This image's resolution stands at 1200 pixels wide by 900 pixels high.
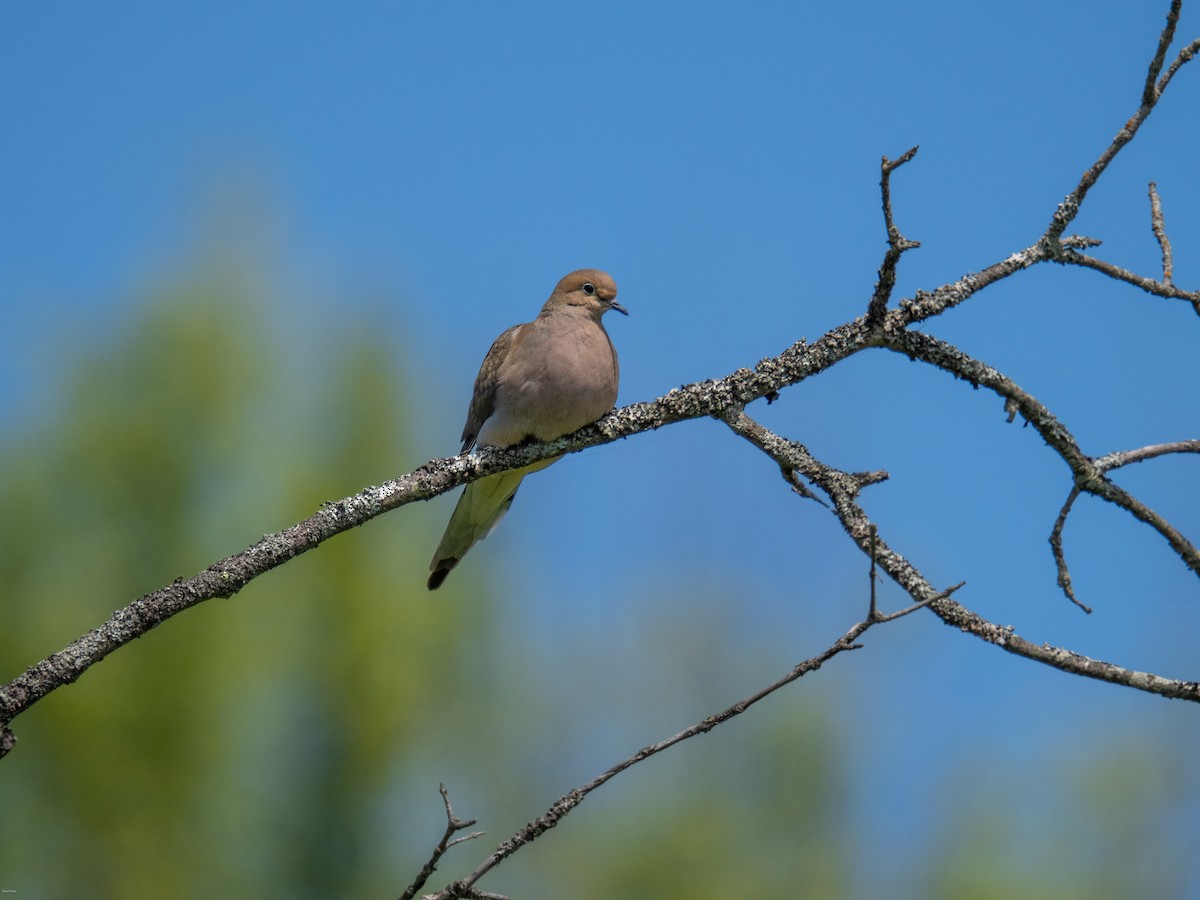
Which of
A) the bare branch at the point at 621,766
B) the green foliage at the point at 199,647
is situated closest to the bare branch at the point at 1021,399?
the bare branch at the point at 621,766

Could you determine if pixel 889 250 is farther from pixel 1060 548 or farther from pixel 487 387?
pixel 487 387

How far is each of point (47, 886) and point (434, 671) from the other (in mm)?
4624

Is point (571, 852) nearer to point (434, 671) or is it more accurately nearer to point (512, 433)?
point (434, 671)

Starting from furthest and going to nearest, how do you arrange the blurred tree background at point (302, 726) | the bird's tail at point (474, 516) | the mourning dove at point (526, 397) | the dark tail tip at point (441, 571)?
the blurred tree background at point (302, 726) < the dark tail tip at point (441, 571) < the bird's tail at point (474, 516) < the mourning dove at point (526, 397)

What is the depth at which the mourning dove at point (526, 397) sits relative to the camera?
4551 millimetres

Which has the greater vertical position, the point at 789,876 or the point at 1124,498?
the point at 789,876

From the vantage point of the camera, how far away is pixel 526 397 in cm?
460

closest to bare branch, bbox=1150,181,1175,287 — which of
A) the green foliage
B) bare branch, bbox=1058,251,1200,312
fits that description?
bare branch, bbox=1058,251,1200,312

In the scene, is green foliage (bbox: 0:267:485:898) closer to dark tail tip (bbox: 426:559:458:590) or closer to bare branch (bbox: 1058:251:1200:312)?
dark tail tip (bbox: 426:559:458:590)

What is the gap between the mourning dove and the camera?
4.55 m

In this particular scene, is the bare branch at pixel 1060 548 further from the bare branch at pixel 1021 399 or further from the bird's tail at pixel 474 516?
the bird's tail at pixel 474 516

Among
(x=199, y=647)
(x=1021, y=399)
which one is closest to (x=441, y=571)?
(x=1021, y=399)

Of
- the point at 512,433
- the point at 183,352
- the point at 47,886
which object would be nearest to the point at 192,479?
the point at 183,352

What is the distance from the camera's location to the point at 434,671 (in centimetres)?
1499
